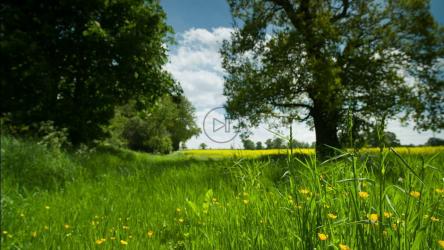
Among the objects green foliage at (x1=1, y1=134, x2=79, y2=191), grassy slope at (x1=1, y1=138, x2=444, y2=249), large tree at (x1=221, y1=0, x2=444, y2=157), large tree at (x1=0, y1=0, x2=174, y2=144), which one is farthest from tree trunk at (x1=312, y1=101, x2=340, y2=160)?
green foliage at (x1=1, y1=134, x2=79, y2=191)

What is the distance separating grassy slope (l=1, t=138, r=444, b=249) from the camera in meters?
1.85

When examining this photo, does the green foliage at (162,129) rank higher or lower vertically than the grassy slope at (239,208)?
higher

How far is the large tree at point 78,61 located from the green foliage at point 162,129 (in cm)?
3348

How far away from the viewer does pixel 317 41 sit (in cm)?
1761

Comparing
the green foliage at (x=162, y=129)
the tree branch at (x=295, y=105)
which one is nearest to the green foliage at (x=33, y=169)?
the tree branch at (x=295, y=105)

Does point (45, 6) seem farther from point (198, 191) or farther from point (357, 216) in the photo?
point (357, 216)

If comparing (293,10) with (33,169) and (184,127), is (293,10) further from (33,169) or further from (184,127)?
(184,127)

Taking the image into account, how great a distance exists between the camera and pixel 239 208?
335 centimetres

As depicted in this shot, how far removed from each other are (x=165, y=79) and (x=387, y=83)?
1181 centimetres

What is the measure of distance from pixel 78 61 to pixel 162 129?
4242cm

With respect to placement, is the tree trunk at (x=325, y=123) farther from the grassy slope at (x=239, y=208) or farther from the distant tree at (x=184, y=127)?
the distant tree at (x=184, y=127)

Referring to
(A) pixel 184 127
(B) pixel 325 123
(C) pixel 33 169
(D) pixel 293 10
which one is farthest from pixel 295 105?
(A) pixel 184 127

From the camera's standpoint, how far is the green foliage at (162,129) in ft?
197

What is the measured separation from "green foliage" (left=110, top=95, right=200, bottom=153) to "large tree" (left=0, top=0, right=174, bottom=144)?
3348cm
